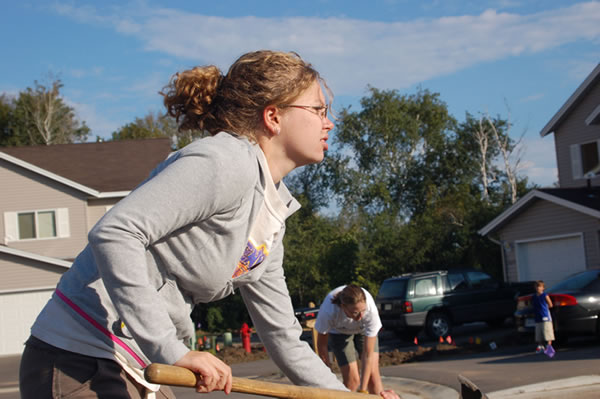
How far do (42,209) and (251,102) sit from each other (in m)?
28.5

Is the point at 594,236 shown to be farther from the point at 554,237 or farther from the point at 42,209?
the point at 42,209

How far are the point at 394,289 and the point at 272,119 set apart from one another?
56.2 feet

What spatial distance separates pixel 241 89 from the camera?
96.3 inches

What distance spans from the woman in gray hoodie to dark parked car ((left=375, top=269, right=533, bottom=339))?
52.7 ft

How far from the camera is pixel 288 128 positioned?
8.22ft

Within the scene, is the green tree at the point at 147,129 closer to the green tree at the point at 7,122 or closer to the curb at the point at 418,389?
the green tree at the point at 7,122

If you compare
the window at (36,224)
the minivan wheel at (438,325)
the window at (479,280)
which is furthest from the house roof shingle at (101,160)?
the minivan wheel at (438,325)

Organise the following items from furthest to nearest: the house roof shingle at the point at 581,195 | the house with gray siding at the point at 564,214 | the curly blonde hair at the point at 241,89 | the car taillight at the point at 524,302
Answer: the house with gray siding at the point at 564,214 < the house roof shingle at the point at 581,195 < the car taillight at the point at 524,302 < the curly blonde hair at the point at 241,89

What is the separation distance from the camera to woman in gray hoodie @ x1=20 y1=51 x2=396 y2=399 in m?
1.97

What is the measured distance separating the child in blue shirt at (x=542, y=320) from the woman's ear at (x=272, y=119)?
11726 millimetres

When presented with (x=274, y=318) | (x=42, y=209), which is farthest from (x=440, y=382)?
(x=42, y=209)

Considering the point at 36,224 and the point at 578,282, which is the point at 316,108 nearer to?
Result: the point at 578,282

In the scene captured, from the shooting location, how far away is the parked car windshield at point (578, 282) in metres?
14.2

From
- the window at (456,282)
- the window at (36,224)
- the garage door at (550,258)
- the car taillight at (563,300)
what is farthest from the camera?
the window at (36,224)
